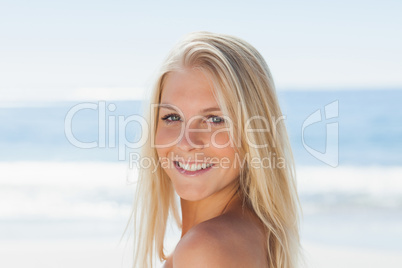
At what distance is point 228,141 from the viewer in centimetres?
205

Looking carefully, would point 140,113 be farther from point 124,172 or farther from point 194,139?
point 124,172

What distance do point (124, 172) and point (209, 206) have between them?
10045mm

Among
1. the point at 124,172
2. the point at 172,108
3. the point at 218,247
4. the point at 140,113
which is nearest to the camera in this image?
the point at 218,247

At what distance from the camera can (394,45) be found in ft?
83.3

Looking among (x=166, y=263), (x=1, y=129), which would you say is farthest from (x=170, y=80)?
(x=1, y=129)

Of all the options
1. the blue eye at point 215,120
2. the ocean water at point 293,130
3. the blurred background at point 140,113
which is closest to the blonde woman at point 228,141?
the blue eye at point 215,120

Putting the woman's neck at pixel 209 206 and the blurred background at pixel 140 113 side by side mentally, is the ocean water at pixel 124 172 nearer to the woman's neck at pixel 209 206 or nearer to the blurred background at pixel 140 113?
the blurred background at pixel 140 113

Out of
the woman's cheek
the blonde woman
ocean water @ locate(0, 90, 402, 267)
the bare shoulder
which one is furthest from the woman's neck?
ocean water @ locate(0, 90, 402, 267)

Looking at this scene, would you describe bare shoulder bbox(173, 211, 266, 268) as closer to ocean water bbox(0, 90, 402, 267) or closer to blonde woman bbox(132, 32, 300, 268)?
blonde woman bbox(132, 32, 300, 268)

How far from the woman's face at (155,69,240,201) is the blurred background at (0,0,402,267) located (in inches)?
10.8

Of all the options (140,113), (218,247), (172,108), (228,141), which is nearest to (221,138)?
(228,141)

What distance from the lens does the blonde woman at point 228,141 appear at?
2.00 metres

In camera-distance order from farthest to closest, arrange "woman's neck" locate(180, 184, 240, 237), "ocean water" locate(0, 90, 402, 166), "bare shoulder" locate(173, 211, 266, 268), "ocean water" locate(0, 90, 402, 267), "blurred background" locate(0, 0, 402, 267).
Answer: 1. "ocean water" locate(0, 90, 402, 166)
2. "ocean water" locate(0, 90, 402, 267)
3. "blurred background" locate(0, 0, 402, 267)
4. "woman's neck" locate(180, 184, 240, 237)
5. "bare shoulder" locate(173, 211, 266, 268)

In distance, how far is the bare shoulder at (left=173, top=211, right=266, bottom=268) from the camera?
1673 millimetres
